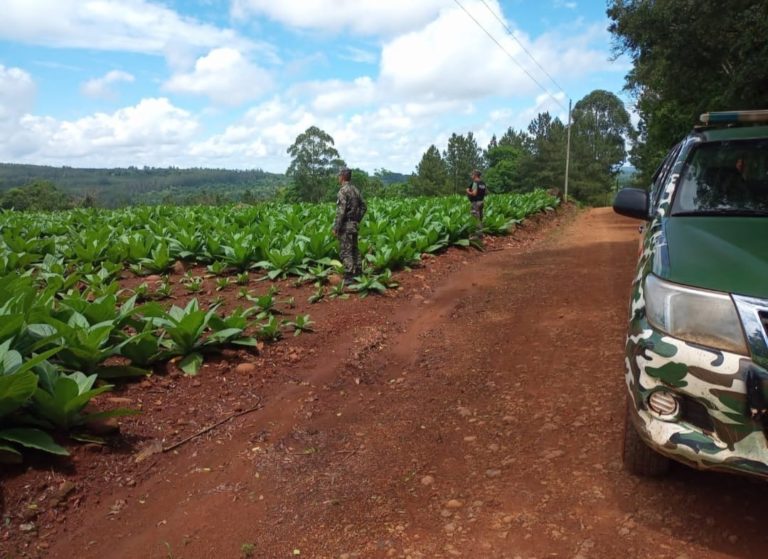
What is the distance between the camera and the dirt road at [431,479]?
2.64 meters

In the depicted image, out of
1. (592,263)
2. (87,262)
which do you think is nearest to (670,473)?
(592,263)

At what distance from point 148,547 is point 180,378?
2103 mm

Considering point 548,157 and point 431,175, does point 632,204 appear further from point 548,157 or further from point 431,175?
point 431,175

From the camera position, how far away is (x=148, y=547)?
272 cm

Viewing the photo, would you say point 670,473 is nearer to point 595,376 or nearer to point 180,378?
point 595,376

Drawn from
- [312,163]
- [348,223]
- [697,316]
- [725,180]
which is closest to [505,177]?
[312,163]

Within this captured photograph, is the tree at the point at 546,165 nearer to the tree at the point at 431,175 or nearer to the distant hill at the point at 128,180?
the tree at the point at 431,175

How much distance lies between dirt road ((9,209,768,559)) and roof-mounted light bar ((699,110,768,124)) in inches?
81.3

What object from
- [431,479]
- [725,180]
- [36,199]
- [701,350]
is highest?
[725,180]

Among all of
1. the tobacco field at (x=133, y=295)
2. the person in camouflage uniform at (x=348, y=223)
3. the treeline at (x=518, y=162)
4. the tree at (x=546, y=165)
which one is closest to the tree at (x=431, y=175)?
the treeline at (x=518, y=162)

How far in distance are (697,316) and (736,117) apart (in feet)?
7.53

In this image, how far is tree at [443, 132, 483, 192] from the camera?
3420 inches

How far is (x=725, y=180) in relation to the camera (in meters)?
3.47

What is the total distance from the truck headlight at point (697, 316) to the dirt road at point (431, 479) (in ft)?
3.20
